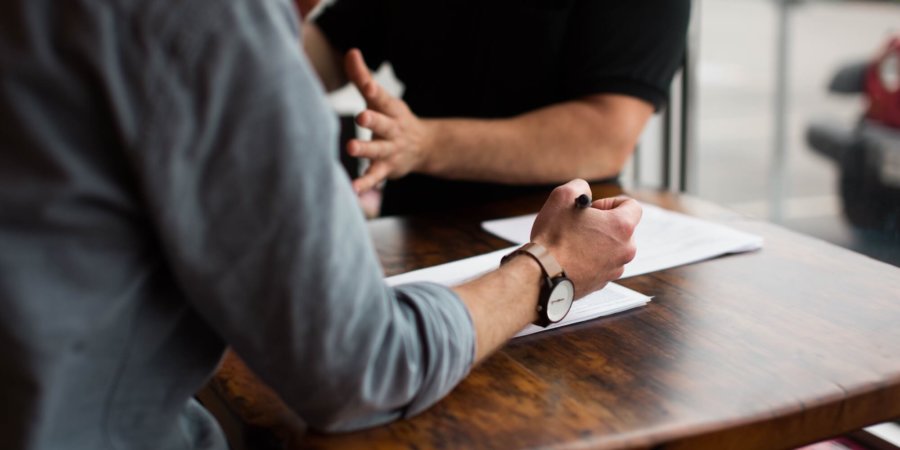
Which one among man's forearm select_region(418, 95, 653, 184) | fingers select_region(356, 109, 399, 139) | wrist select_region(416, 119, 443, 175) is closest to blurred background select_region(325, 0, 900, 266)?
man's forearm select_region(418, 95, 653, 184)

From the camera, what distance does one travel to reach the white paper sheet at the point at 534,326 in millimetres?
1004

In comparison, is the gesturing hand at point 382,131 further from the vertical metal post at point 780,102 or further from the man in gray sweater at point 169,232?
the vertical metal post at point 780,102

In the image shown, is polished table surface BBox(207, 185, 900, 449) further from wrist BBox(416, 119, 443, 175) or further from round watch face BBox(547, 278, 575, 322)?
wrist BBox(416, 119, 443, 175)

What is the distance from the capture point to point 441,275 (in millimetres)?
1127

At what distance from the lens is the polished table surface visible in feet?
2.50

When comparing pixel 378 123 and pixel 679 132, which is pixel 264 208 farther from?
pixel 679 132

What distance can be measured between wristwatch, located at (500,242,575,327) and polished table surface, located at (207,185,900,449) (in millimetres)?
39

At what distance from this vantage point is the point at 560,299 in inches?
36.2

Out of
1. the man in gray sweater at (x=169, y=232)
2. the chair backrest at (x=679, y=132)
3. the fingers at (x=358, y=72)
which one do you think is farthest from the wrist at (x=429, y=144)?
the chair backrest at (x=679, y=132)

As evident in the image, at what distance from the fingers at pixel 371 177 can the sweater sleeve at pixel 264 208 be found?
620mm

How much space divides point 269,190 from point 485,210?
2.97 feet

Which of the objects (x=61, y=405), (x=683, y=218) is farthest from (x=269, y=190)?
(x=683, y=218)

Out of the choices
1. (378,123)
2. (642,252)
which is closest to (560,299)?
(642,252)

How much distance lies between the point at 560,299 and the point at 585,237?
0.26 feet
